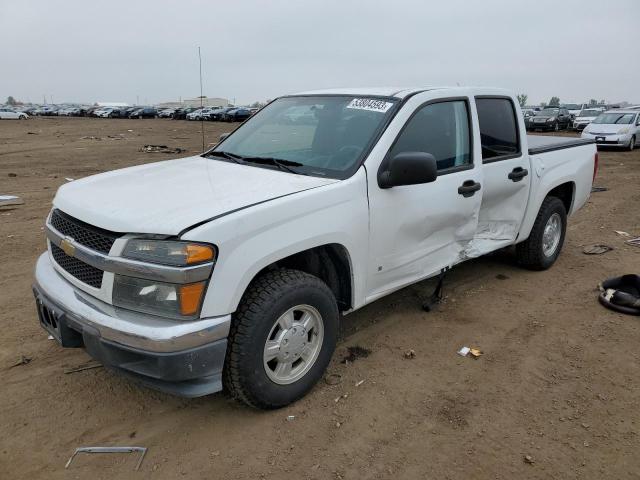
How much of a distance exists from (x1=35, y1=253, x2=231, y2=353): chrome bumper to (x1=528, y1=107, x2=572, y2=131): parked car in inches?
1225

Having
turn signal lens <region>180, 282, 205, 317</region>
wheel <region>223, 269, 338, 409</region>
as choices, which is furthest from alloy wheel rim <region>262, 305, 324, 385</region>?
turn signal lens <region>180, 282, 205, 317</region>

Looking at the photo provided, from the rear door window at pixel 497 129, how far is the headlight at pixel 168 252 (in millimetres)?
2778

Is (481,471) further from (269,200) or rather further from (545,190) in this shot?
(545,190)

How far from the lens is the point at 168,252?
2.49m

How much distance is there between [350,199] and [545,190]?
2862 millimetres

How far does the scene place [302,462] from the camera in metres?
2.66

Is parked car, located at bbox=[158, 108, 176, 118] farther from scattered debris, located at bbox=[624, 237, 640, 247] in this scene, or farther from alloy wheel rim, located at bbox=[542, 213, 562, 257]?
alloy wheel rim, located at bbox=[542, 213, 562, 257]

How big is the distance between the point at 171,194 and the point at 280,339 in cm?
104

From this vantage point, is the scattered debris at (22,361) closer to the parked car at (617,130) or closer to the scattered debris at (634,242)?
the scattered debris at (634,242)

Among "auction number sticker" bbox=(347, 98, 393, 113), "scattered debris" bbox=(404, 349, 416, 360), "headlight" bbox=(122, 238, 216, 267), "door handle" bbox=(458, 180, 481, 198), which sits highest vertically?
"auction number sticker" bbox=(347, 98, 393, 113)

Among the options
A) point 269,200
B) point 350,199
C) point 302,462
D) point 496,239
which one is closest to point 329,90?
point 350,199

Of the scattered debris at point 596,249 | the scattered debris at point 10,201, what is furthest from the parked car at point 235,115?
the scattered debris at point 596,249

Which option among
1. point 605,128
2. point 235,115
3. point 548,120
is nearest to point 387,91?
point 605,128

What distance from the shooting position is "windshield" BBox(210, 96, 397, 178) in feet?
11.2
